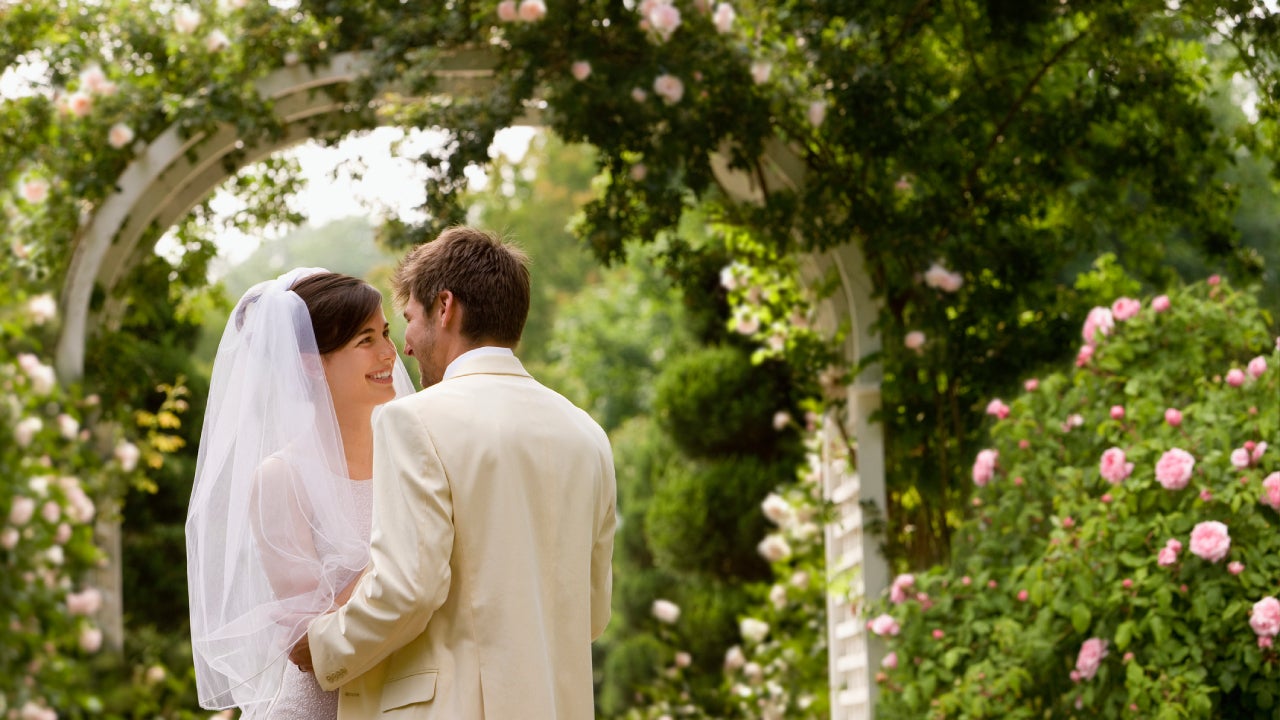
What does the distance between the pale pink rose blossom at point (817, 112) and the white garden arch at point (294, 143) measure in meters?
0.25

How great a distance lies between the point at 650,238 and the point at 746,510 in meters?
3.42

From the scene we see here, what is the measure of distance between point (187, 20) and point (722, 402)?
Answer: 394cm

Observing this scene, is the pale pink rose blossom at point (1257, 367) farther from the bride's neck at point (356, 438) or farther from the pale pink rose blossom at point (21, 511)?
the pale pink rose blossom at point (21, 511)

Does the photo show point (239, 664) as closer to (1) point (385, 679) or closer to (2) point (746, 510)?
(1) point (385, 679)

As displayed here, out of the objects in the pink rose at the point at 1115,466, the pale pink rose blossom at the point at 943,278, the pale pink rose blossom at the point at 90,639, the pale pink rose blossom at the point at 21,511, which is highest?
the pale pink rose blossom at the point at 943,278

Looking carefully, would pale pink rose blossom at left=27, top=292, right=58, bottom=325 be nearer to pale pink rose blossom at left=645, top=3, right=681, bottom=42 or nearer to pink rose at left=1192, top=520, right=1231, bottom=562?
pale pink rose blossom at left=645, top=3, right=681, bottom=42

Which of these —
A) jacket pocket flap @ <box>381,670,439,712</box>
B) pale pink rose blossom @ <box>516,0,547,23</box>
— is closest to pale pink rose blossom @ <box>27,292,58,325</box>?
pale pink rose blossom @ <box>516,0,547,23</box>

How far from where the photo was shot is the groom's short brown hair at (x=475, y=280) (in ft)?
7.72

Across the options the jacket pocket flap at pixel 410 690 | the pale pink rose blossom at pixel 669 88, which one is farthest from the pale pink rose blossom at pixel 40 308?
the jacket pocket flap at pixel 410 690

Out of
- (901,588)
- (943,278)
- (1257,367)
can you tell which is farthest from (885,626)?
(1257,367)

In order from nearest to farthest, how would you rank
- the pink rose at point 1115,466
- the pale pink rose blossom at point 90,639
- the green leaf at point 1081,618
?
1. the green leaf at point 1081,618
2. the pink rose at point 1115,466
3. the pale pink rose blossom at point 90,639

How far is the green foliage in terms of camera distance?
8.59m

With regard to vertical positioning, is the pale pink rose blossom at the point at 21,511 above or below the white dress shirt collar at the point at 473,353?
above

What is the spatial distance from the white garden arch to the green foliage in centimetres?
251
